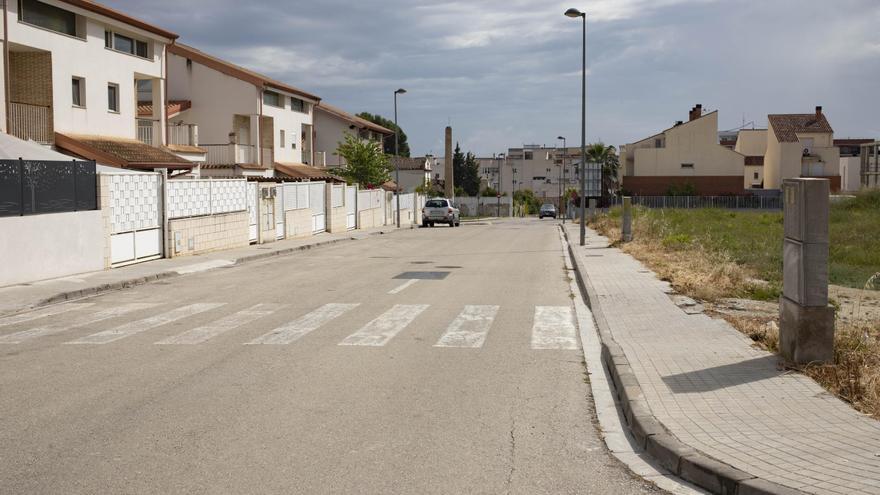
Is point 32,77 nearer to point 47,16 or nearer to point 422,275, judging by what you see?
point 47,16

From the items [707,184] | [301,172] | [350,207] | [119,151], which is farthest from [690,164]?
[119,151]

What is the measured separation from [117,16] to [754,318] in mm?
27473

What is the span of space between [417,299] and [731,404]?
882cm

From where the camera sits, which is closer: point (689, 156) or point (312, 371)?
point (312, 371)

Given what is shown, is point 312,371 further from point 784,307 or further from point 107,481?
point 784,307

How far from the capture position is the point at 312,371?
922 cm

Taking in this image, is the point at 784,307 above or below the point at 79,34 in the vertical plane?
below

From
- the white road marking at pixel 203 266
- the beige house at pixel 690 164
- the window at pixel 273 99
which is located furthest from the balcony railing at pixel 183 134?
the beige house at pixel 690 164

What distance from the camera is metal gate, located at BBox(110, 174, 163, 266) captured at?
21.3 meters

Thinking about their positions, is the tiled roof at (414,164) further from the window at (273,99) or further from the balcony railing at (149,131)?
the balcony railing at (149,131)

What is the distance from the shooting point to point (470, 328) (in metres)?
12.4

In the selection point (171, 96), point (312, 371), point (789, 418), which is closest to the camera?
point (789, 418)

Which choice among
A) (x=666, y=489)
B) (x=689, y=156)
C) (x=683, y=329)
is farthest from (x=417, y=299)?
→ (x=689, y=156)

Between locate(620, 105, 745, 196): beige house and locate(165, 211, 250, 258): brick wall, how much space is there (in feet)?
206
